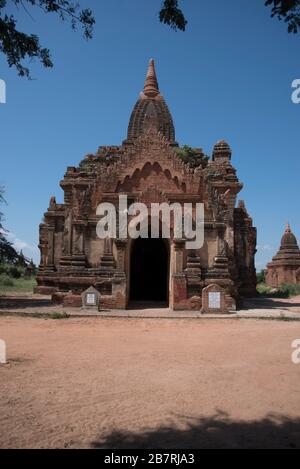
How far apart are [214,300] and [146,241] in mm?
8324

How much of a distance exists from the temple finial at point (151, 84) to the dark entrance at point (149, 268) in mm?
12188

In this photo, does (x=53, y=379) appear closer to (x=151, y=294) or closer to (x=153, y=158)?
(x=153, y=158)

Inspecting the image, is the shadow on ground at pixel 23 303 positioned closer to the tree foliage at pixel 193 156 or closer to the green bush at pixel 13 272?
the tree foliage at pixel 193 156

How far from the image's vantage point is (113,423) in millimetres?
4594

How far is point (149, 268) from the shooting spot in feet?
75.7

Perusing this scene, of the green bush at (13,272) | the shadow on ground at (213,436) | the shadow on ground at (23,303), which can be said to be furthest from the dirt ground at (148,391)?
the green bush at (13,272)

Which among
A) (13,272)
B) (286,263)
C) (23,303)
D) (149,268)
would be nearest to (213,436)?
(23,303)

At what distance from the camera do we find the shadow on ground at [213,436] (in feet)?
13.4

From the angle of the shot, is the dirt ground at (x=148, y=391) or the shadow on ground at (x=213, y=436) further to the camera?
the dirt ground at (x=148, y=391)

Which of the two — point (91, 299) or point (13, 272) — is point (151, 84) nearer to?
point (91, 299)

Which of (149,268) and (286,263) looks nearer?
(149,268)

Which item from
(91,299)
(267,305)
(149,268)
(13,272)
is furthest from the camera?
(13,272)
